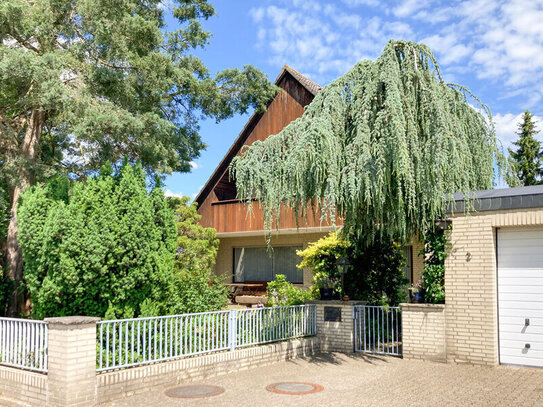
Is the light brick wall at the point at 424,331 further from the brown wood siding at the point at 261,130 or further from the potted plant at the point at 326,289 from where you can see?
the brown wood siding at the point at 261,130

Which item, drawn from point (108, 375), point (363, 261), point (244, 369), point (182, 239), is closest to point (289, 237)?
point (182, 239)

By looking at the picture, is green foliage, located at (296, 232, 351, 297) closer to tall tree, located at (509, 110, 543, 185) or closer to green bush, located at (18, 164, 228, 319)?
green bush, located at (18, 164, 228, 319)

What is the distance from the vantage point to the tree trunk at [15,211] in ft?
43.3

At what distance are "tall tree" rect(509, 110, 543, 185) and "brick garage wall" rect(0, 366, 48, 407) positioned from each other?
1366 inches

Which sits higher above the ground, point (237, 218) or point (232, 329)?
point (237, 218)

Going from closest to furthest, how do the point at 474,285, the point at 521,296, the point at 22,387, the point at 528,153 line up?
the point at 22,387 → the point at 521,296 → the point at 474,285 → the point at 528,153

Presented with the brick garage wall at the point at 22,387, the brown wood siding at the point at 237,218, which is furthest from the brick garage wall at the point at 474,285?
the brown wood siding at the point at 237,218

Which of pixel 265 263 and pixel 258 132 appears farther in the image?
pixel 265 263

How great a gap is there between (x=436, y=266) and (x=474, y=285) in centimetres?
86

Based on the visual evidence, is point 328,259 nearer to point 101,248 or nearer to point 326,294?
point 326,294

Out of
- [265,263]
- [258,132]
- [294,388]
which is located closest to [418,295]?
[294,388]

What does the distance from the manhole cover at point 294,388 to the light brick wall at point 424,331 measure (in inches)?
116

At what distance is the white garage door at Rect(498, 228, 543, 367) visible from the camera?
9484mm

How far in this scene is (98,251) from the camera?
884 centimetres
